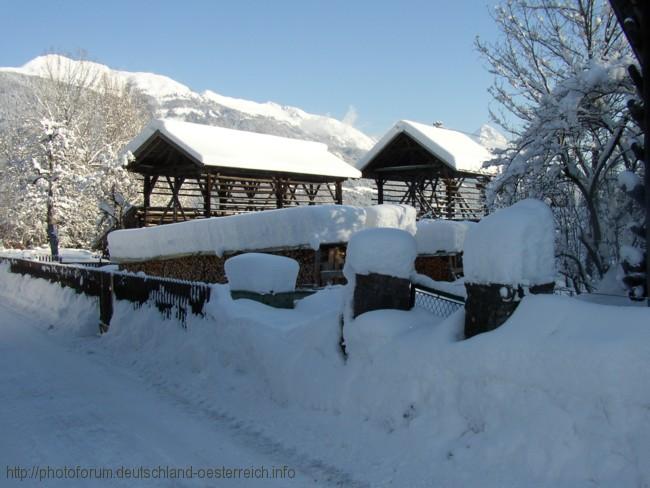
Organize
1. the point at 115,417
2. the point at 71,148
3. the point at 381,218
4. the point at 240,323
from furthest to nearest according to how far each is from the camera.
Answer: the point at 71,148 < the point at 381,218 < the point at 240,323 < the point at 115,417

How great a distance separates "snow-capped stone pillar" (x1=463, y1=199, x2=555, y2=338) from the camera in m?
4.53

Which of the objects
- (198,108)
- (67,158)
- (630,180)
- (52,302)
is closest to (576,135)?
(630,180)

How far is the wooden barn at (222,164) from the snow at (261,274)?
37.4 ft

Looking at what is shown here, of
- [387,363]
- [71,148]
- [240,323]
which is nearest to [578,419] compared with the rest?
[387,363]

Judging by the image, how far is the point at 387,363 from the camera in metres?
5.36

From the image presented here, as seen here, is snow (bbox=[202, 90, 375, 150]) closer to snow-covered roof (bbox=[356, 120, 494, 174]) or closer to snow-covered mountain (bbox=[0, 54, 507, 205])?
snow-covered mountain (bbox=[0, 54, 507, 205])

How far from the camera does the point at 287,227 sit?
12750 mm

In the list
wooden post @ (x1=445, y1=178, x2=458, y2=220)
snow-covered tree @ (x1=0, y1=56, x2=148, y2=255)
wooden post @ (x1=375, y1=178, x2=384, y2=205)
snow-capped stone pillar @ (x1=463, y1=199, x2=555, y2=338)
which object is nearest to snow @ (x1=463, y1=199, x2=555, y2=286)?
snow-capped stone pillar @ (x1=463, y1=199, x2=555, y2=338)

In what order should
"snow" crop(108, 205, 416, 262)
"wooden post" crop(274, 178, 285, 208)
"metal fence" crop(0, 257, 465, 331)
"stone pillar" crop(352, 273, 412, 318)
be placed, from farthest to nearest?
"wooden post" crop(274, 178, 285, 208) < "snow" crop(108, 205, 416, 262) < "metal fence" crop(0, 257, 465, 331) < "stone pillar" crop(352, 273, 412, 318)

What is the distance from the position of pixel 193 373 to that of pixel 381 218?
6.76m

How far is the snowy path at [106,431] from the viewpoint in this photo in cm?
473

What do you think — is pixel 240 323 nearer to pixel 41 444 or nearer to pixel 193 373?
pixel 193 373

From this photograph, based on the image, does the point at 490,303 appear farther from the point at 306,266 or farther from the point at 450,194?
the point at 450,194

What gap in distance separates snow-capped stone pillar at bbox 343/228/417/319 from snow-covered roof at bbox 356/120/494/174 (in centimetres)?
1650
